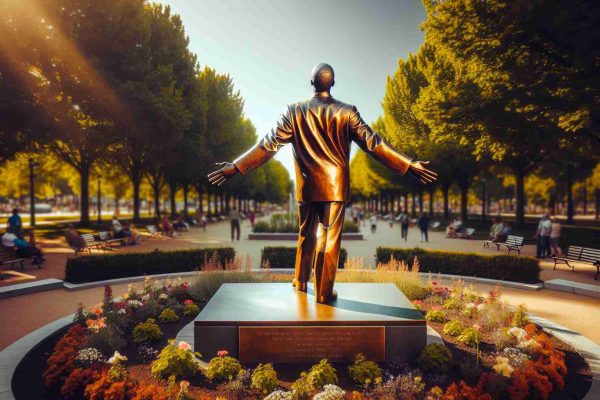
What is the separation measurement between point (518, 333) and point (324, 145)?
4.35 meters

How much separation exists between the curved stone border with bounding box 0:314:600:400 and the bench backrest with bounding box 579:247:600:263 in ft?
22.6

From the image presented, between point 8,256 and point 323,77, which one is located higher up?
point 323,77

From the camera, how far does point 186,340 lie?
20.7 ft

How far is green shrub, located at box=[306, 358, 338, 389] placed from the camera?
467 cm

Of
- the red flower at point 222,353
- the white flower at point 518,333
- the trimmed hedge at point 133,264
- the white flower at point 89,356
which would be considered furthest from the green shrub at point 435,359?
the trimmed hedge at point 133,264

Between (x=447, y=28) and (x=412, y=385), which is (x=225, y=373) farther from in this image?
(x=447, y=28)

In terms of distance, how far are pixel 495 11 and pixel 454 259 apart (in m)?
9.28

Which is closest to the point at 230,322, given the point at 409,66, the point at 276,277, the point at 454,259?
the point at 276,277

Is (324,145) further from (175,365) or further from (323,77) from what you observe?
(175,365)

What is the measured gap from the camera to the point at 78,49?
20562 mm

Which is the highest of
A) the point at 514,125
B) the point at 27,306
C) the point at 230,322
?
the point at 514,125

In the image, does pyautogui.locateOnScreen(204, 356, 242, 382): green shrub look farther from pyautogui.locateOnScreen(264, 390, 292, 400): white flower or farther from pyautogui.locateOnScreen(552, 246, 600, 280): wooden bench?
pyautogui.locateOnScreen(552, 246, 600, 280): wooden bench

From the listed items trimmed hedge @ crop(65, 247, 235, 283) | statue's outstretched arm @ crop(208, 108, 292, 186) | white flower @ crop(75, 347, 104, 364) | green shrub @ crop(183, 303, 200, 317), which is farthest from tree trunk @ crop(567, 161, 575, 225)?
white flower @ crop(75, 347, 104, 364)

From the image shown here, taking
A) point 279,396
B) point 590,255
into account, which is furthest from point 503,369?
point 590,255
